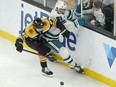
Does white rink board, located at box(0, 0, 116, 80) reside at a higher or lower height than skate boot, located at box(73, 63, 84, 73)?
higher

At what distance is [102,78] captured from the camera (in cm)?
532

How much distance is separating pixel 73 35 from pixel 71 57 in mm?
A: 263

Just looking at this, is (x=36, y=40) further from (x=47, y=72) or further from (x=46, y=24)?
(x=47, y=72)

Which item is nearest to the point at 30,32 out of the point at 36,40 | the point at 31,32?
the point at 31,32

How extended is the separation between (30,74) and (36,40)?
1.45ft

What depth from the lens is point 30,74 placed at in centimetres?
561

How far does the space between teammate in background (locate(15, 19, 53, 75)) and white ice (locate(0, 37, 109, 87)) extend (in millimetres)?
148

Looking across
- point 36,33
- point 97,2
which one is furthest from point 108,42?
point 36,33

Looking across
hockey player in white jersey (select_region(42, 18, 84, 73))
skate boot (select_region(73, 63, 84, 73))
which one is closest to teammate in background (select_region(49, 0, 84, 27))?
hockey player in white jersey (select_region(42, 18, 84, 73))

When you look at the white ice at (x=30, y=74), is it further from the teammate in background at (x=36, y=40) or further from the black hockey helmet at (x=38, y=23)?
the black hockey helmet at (x=38, y=23)

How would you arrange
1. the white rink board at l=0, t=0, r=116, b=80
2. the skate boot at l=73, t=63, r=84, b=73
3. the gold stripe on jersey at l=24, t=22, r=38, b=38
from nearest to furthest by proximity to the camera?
the white rink board at l=0, t=0, r=116, b=80 → the gold stripe on jersey at l=24, t=22, r=38, b=38 → the skate boot at l=73, t=63, r=84, b=73

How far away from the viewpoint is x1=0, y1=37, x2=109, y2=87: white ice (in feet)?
17.5

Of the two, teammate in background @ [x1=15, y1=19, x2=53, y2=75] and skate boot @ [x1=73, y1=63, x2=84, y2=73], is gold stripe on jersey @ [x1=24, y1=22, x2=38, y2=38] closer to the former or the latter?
teammate in background @ [x1=15, y1=19, x2=53, y2=75]

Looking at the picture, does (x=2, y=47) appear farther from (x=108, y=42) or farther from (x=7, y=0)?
(x=108, y=42)
